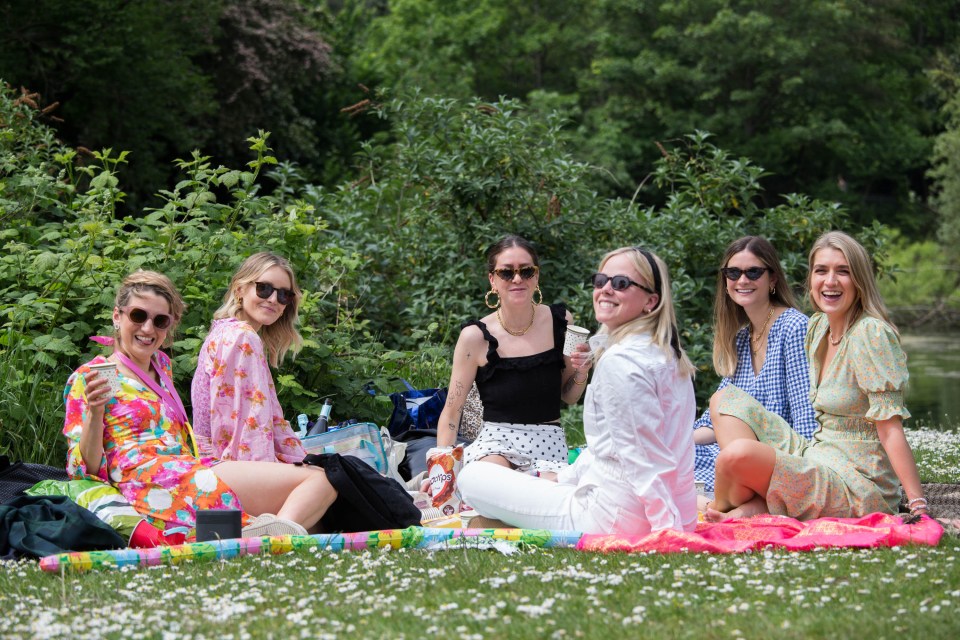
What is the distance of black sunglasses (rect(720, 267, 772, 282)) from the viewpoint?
5.78 m

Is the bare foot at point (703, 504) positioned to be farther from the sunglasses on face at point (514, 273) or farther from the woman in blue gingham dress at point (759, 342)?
the sunglasses on face at point (514, 273)

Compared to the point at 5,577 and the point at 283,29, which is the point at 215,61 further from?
the point at 5,577

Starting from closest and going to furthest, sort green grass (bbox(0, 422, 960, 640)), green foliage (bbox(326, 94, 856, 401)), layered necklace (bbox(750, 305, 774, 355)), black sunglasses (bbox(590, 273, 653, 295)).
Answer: green grass (bbox(0, 422, 960, 640)) < black sunglasses (bbox(590, 273, 653, 295)) < layered necklace (bbox(750, 305, 774, 355)) < green foliage (bbox(326, 94, 856, 401))

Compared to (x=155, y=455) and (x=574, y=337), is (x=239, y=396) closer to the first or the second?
(x=155, y=455)

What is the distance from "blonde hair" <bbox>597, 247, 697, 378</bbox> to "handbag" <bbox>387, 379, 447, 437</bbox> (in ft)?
7.55

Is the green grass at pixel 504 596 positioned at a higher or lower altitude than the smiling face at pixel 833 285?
lower

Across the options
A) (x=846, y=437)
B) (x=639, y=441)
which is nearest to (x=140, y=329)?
(x=639, y=441)

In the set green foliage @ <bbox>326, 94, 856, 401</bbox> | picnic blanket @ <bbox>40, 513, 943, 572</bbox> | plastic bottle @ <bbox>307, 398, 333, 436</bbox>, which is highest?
green foliage @ <bbox>326, 94, 856, 401</bbox>

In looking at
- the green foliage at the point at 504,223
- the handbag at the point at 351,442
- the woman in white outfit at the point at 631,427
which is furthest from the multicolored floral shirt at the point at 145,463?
the green foliage at the point at 504,223

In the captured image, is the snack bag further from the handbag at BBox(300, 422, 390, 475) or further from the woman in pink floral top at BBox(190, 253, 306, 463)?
the woman in pink floral top at BBox(190, 253, 306, 463)

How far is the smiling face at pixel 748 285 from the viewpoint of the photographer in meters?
5.80

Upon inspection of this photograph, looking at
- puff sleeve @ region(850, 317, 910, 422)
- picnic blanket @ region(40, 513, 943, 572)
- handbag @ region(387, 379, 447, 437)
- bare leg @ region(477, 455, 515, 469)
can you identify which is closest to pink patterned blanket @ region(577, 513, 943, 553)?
picnic blanket @ region(40, 513, 943, 572)

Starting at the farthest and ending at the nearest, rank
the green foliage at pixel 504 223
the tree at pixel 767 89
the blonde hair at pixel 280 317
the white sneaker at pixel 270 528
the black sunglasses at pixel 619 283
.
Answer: the tree at pixel 767 89, the green foliage at pixel 504 223, the blonde hair at pixel 280 317, the white sneaker at pixel 270 528, the black sunglasses at pixel 619 283

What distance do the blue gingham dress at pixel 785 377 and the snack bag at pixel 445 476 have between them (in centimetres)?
117
